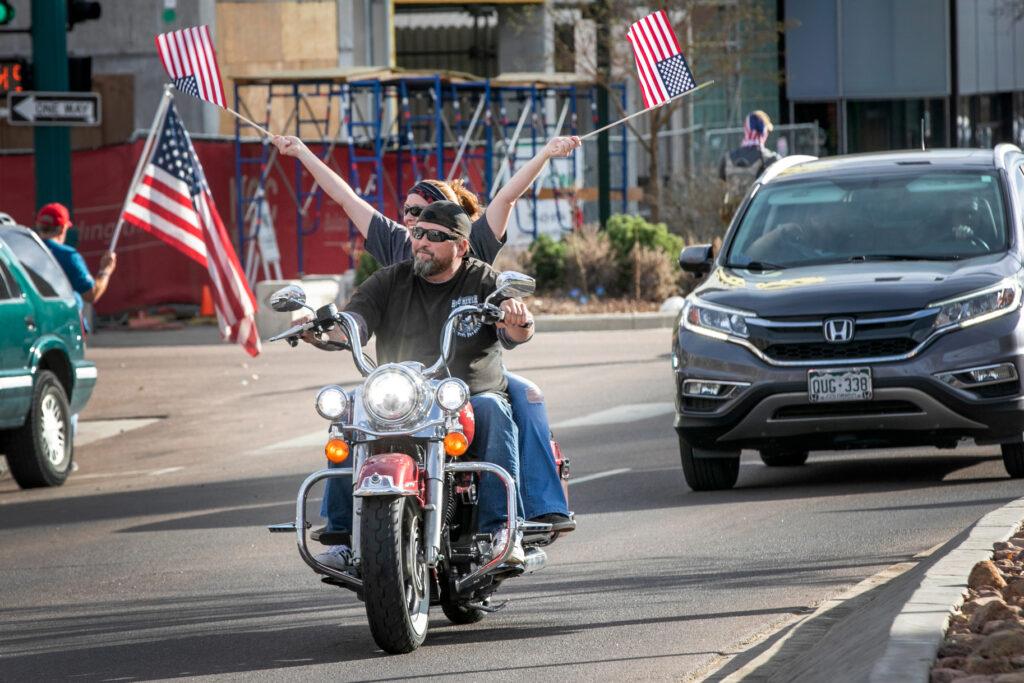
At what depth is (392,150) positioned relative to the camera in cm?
3262

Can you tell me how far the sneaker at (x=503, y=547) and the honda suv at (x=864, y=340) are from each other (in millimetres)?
3710

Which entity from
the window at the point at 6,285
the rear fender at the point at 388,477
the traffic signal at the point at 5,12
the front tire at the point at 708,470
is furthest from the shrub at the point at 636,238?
the rear fender at the point at 388,477

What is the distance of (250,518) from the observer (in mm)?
11516

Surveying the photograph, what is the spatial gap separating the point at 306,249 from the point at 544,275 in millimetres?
5265

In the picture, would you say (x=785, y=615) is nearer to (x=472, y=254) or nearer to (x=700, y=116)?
(x=472, y=254)

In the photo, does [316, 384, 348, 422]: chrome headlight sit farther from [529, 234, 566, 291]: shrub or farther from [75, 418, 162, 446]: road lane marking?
[529, 234, 566, 291]: shrub

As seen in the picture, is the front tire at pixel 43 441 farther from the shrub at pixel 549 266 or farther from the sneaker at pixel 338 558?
the shrub at pixel 549 266

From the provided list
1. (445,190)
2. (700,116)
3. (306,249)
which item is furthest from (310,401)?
(700,116)

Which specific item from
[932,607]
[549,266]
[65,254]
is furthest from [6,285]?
[549,266]

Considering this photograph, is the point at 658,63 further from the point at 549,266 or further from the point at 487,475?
the point at 549,266

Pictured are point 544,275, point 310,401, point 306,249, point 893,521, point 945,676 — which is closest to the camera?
→ point 945,676

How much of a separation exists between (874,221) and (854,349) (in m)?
1.37

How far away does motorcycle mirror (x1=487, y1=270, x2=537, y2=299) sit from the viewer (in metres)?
7.27

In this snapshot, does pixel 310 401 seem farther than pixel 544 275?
No
